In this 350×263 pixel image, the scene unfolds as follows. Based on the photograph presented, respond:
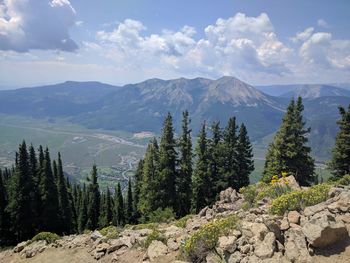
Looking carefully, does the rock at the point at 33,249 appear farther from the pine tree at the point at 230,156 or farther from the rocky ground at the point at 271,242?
the pine tree at the point at 230,156

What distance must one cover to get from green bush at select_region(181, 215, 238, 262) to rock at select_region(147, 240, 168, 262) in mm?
1425

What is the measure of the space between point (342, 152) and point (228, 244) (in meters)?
29.3

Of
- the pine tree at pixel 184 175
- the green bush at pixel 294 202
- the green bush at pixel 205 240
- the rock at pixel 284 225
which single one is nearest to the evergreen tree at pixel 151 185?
the pine tree at pixel 184 175

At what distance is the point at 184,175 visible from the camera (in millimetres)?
40750

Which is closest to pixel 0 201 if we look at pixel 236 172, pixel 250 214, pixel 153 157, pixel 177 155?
pixel 153 157

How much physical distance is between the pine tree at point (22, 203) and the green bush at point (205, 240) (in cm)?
4208

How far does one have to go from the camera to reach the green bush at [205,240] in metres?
11.5

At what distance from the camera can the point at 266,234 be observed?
433 inches

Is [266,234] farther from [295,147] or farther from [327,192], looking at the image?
[295,147]

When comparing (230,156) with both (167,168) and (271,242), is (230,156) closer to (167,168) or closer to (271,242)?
(167,168)

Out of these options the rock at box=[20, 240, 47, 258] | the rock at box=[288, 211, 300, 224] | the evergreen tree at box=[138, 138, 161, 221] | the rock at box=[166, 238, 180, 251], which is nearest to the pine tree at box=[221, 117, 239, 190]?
the evergreen tree at box=[138, 138, 161, 221]

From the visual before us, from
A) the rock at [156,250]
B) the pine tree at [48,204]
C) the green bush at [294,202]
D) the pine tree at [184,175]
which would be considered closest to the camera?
the green bush at [294,202]

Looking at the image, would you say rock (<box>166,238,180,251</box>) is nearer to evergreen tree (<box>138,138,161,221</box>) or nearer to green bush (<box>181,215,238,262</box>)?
green bush (<box>181,215,238,262</box>)

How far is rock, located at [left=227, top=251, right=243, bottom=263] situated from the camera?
10430 millimetres
